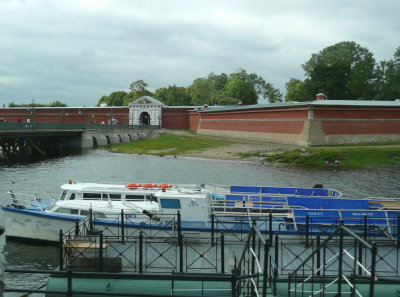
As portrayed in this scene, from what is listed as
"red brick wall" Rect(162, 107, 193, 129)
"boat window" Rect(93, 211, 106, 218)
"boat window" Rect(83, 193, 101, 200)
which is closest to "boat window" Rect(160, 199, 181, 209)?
"boat window" Rect(93, 211, 106, 218)

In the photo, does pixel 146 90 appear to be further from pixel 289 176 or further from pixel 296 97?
pixel 289 176

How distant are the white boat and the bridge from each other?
32.1 metres

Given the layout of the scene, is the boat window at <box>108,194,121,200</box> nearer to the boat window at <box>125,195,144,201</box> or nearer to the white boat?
the white boat

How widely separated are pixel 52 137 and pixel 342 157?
46040mm

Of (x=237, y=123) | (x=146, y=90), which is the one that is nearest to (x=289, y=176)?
(x=237, y=123)

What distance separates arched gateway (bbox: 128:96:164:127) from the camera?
338 feet

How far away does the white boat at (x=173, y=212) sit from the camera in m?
17.1

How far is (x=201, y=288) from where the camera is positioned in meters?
11.5

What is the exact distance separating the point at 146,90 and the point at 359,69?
72.3 meters

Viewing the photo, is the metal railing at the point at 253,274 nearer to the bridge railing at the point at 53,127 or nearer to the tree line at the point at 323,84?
the bridge railing at the point at 53,127

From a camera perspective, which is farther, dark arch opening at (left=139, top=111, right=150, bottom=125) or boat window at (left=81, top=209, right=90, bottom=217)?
dark arch opening at (left=139, top=111, right=150, bottom=125)

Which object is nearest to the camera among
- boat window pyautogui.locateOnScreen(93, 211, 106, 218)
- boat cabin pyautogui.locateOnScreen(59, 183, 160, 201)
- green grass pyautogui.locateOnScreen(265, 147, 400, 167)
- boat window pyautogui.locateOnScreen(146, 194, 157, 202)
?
boat window pyautogui.locateOnScreen(93, 211, 106, 218)

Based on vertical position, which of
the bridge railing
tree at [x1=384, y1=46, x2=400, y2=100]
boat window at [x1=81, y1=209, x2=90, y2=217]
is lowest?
boat window at [x1=81, y1=209, x2=90, y2=217]

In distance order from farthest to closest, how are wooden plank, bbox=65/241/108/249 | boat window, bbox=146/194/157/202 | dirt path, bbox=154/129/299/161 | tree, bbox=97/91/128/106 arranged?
tree, bbox=97/91/128/106, dirt path, bbox=154/129/299/161, boat window, bbox=146/194/157/202, wooden plank, bbox=65/241/108/249
